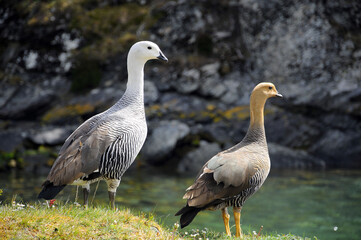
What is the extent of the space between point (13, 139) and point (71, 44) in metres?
5.27

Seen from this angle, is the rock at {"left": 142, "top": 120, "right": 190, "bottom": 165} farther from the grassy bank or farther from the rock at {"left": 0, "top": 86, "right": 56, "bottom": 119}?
the grassy bank

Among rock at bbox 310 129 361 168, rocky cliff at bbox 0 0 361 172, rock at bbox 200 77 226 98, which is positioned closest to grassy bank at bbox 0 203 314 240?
rocky cliff at bbox 0 0 361 172

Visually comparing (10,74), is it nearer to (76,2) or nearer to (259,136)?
(76,2)

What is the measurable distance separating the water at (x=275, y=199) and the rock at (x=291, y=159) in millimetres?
698

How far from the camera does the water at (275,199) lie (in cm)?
1289

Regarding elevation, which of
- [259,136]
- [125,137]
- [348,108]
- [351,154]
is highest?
[348,108]

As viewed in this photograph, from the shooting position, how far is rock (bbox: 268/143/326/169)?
18.2m

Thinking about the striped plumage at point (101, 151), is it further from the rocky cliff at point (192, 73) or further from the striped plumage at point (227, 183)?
the rocky cliff at point (192, 73)

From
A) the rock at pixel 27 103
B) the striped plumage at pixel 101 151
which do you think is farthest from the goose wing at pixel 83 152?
the rock at pixel 27 103

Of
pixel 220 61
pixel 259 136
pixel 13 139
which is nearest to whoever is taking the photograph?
pixel 259 136

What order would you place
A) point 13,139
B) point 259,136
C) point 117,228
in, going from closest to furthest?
point 117,228 → point 259,136 → point 13,139

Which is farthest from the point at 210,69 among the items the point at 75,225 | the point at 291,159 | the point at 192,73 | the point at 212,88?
the point at 75,225

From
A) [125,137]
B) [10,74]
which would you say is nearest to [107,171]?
[125,137]

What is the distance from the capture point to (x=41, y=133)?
18328 mm
